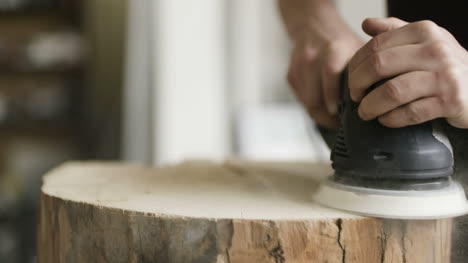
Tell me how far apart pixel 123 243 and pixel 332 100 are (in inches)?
14.3

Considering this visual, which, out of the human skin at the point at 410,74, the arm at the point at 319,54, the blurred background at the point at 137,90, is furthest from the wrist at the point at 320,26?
the blurred background at the point at 137,90

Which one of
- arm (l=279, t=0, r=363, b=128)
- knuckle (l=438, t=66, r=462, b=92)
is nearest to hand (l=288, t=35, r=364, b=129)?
arm (l=279, t=0, r=363, b=128)

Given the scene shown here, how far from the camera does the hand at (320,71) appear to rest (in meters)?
0.86

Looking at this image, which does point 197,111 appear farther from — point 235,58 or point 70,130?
point 70,130

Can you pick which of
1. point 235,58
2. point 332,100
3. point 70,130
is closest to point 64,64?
point 70,130

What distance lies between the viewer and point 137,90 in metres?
2.31

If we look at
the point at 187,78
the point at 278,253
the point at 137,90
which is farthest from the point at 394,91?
the point at 137,90

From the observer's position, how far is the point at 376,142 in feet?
2.21

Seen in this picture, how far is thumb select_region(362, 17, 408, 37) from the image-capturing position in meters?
0.71

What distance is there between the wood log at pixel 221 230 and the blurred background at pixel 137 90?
1.37 meters

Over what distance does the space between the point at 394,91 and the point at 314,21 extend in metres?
0.38

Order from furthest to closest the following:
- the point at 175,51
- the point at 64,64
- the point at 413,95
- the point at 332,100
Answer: the point at 64,64 → the point at 175,51 → the point at 332,100 → the point at 413,95

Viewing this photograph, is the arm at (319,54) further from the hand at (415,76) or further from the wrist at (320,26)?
the hand at (415,76)

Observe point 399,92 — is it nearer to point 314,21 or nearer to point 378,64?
point 378,64
